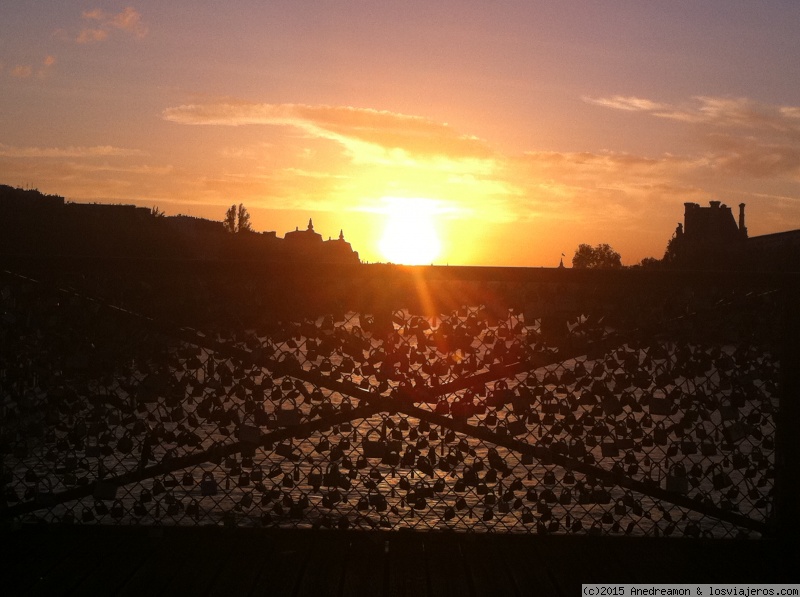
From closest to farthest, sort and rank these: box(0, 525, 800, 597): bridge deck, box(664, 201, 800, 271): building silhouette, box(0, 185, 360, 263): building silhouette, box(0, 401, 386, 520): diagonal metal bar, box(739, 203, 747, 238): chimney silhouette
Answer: box(0, 525, 800, 597): bridge deck
box(0, 401, 386, 520): diagonal metal bar
box(0, 185, 360, 263): building silhouette
box(664, 201, 800, 271): building silhouette
box(739, 203, 747, 238): chimney silhouette

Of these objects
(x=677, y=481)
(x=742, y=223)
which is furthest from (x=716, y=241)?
(x=677, y=481)

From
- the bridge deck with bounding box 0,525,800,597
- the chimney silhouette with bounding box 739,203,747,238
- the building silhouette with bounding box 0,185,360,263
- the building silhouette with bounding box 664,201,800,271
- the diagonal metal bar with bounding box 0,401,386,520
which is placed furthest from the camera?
the chimney silhouette with bounding box 739,203,747,238

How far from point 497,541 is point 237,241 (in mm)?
111504

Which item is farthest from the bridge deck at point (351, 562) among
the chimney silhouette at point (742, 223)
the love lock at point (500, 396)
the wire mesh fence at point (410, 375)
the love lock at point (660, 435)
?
the chimney silhouette at point (742, 223)

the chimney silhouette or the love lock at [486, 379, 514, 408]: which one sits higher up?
the chimney silhouette

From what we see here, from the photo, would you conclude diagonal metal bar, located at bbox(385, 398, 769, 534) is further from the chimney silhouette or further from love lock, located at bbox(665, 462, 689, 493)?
the chimney silhouette

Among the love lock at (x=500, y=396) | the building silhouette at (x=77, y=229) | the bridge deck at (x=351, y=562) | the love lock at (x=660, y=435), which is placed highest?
the building silhouette at (x=77, y=229)

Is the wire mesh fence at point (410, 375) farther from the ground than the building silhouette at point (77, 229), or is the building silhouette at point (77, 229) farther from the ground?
the building silhouette at point (77, 229)

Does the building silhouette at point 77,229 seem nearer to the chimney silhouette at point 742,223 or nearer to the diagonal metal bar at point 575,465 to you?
the diagonal metal bar at point 575,465

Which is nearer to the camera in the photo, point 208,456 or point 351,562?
point 351,562

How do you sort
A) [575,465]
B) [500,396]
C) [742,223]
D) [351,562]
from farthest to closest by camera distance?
[742,223] → [500,396] → [575,465] → [351,562]

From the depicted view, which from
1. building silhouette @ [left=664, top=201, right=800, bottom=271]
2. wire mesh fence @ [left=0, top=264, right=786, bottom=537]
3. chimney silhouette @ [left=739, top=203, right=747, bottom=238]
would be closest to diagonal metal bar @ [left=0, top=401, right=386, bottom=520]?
wire mesh fence @ [left=0, top=264, right=786, bottom=537]

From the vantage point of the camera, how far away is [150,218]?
218ft

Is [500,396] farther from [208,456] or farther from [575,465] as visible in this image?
[208,456]
